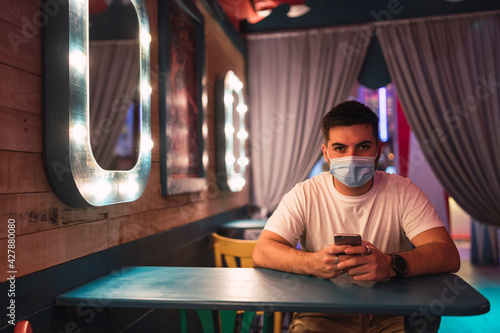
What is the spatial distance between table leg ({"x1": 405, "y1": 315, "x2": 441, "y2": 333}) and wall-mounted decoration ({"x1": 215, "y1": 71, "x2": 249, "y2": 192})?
2.08 m

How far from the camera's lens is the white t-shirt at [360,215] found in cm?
172

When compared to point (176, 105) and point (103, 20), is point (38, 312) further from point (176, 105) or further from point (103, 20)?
point (176, 105)

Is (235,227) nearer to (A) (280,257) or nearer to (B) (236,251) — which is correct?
(B) (236,251)

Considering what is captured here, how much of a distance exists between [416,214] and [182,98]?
1449 mm

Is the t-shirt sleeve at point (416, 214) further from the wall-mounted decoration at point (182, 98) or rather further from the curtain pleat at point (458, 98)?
the curtain pleat at point (458, 98)

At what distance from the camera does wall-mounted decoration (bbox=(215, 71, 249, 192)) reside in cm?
319

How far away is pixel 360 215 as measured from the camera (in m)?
1.75

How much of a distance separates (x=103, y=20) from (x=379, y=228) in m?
1.41

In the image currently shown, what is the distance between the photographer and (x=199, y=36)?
8.99 ft

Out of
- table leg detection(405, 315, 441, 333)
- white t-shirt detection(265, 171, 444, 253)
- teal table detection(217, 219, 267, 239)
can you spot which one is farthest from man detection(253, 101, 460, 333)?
teal table detection(217, 219, 267, 239)

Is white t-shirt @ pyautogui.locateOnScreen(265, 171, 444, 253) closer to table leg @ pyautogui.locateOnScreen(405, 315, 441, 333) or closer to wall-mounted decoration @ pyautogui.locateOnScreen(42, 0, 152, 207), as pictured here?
table leg @ pyautogui.locateOnScreen(405, 315, 441, 333)

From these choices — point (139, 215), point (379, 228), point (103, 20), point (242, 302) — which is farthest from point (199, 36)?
point (242, 302)

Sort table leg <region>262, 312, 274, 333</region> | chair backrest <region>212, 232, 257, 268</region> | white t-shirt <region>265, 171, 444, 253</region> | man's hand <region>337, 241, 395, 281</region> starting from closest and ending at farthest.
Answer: man's hand <region>337, 241, 395, 281</region>, table leg <region>262, 312, 274, 333</region>, white t-shirt <region>265, 171, 444, 253</region>, chair backrest <region>212, 232, 257, 268</region>

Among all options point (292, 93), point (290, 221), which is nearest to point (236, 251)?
point (290, 221)
